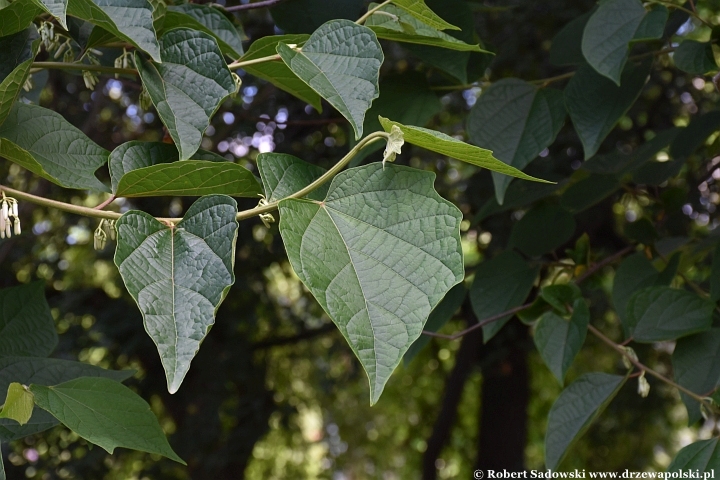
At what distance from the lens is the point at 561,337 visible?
70 centimetres

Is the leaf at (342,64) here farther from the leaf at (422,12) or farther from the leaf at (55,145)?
the leaf at (55,145)

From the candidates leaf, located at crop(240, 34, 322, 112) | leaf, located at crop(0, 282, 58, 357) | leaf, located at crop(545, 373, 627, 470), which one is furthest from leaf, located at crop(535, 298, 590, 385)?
leaf, located at crop(0, 282, 58, 357)

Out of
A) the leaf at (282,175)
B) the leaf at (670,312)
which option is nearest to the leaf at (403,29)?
the leaf at (282,175)

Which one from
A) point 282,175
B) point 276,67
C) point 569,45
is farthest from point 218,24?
point 569,45

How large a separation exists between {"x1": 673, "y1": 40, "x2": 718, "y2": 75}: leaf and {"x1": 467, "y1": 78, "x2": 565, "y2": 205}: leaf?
117mm

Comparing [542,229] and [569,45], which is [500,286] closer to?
[542,229]

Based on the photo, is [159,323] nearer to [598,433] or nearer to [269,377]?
[269,377]

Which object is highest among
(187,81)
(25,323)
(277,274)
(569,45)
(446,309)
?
(187,81)

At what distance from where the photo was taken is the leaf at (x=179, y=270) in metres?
0.32

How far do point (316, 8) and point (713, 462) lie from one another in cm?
53

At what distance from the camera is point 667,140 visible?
774 millimetres

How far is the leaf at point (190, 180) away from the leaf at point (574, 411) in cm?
41

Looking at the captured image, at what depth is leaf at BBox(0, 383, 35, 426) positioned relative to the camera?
0.36 metres

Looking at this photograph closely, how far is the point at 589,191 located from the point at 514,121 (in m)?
0.19
